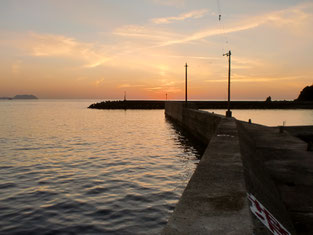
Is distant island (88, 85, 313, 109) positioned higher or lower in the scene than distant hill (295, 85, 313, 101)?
lower

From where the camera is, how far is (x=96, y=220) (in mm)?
8875

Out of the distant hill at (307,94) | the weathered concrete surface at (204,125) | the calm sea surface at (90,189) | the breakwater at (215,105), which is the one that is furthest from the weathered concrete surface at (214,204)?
the distant hill at (307,94)

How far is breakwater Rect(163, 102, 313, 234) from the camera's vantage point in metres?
4.07

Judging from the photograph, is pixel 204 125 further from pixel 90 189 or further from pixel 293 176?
pixel 90 189

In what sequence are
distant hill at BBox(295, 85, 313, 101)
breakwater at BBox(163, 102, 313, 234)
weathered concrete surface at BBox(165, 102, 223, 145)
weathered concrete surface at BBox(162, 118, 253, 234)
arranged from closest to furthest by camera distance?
1. weathered concrete surface at BBox(162, 118, 253, 234)
2. breakwater at BBox(163, 102, 313, 234)
3. weathered concrete surface at BBox(165, 102, 223, 145)
4. distant hill at BBox(295, 85, 313, 101)

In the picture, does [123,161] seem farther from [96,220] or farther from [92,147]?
[96,220]

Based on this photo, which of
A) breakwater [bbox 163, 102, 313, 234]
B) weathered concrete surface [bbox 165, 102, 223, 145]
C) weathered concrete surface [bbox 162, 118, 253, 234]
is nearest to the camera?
weathered concrete surface [bbox 162, 118, 253, 234]

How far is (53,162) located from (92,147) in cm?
615

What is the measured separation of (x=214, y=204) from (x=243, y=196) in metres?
0.78

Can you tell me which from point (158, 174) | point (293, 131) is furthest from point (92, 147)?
point (293, 131)

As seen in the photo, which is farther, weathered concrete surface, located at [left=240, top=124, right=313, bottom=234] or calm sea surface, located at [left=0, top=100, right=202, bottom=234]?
calm sea surface, located at [left=0, top=100, right=202, bottom=234]

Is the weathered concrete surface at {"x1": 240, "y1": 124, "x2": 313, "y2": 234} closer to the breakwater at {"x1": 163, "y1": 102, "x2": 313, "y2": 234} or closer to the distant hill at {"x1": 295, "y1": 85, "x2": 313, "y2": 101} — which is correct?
the breakwater at {"x1": 163, "y1": 102, "x2": 313, "y2": 234}

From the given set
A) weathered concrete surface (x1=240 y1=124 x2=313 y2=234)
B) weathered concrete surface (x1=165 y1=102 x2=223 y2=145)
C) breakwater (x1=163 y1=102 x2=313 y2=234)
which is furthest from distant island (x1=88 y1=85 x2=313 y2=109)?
breakwater (x1=163 y1=102 x2=313 y2=234)

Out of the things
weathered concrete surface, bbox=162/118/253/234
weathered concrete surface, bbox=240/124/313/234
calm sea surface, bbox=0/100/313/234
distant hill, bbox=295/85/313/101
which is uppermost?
distant hill, bbox=295/85/313/101
